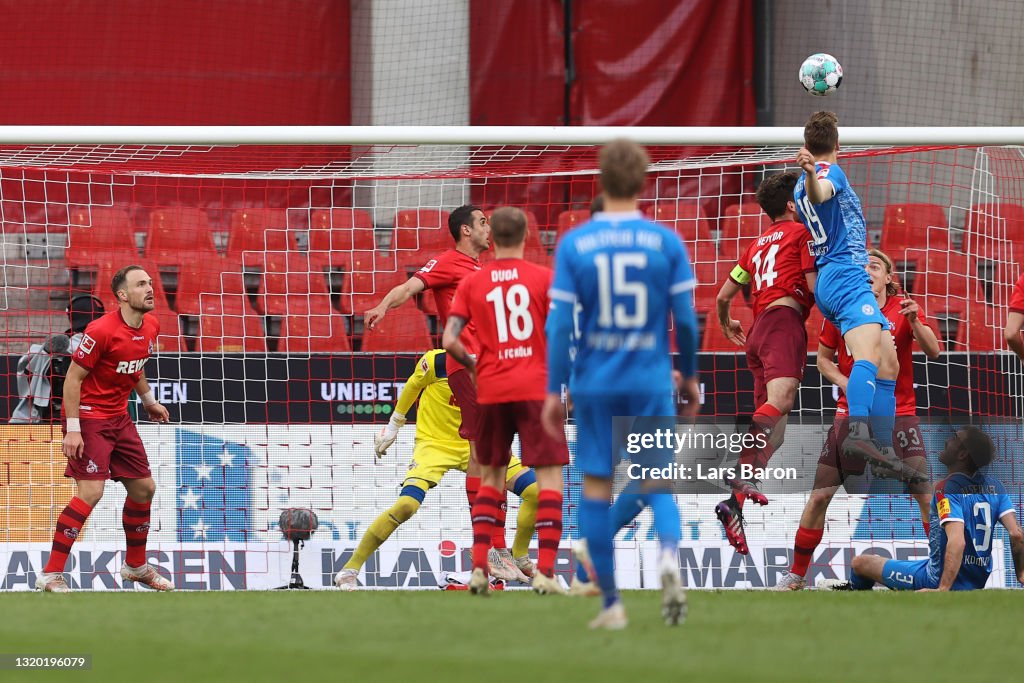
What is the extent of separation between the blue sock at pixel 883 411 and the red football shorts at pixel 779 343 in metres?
0.50

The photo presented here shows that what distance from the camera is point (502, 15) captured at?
1581cm

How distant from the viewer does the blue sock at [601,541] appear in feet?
17.0

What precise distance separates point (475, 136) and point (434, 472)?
2191 mm

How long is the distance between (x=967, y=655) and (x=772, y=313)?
3546 millimetres

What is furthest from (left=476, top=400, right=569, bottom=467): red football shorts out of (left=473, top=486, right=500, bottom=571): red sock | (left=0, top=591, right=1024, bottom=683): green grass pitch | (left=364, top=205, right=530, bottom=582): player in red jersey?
(left=364, top=205, right=530, bottom=582): player in red jersey

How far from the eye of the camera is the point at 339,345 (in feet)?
38.2

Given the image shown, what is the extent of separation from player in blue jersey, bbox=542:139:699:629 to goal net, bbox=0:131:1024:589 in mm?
4078

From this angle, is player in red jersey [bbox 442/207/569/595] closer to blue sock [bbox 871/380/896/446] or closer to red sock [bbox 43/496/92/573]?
blue sock [bbox 871/380/896/446]

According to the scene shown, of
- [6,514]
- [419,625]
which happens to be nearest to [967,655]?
[419,625]

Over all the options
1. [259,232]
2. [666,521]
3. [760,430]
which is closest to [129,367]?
[760,430]

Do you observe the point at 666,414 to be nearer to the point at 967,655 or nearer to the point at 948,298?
the point at 967,655

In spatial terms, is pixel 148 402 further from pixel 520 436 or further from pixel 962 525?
pixel 962 525

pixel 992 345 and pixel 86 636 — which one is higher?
pixel 992 345

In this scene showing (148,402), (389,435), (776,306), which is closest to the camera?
(776,306)
